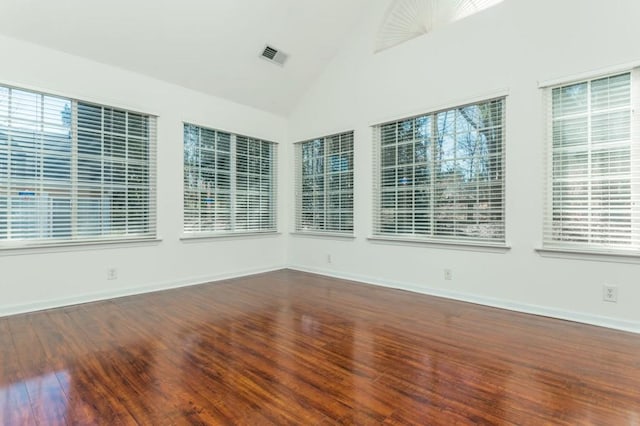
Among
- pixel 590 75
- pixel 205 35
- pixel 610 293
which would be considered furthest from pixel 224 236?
pixel 590 75

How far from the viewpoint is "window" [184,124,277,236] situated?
4.93 m

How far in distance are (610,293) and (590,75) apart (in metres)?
2.03

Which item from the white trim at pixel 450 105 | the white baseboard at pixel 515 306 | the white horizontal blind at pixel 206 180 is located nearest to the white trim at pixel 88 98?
the white horizontal blind at pixel 206 180

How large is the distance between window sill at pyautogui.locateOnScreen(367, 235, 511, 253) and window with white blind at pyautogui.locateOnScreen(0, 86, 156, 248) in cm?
315

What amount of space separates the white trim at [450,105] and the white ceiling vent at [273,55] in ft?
5.45

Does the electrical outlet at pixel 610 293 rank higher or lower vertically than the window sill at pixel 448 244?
lower

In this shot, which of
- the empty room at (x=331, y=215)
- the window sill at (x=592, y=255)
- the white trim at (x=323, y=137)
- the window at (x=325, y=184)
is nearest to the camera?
the empty room at (x=331, y=215)

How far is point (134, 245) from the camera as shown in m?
4.32

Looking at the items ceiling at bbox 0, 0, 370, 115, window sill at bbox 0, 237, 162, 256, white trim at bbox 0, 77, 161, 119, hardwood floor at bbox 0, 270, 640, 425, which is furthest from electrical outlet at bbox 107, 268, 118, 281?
ceiling at bbox 0, 0, 370, 115

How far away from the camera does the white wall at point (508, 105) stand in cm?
316

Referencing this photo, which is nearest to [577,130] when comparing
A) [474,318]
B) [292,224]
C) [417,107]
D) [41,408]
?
[417,107]

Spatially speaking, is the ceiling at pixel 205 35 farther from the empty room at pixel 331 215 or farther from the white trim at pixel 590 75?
the white trim at pixel 590 75

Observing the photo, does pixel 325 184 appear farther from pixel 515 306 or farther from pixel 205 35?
pixel 515 306

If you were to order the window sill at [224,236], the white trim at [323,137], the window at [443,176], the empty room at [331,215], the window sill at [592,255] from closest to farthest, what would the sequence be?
the empty room at [331,215], the window sill at [592,255], the window at [443,176], the window sill at [224,236], the white trim at [323,137]
